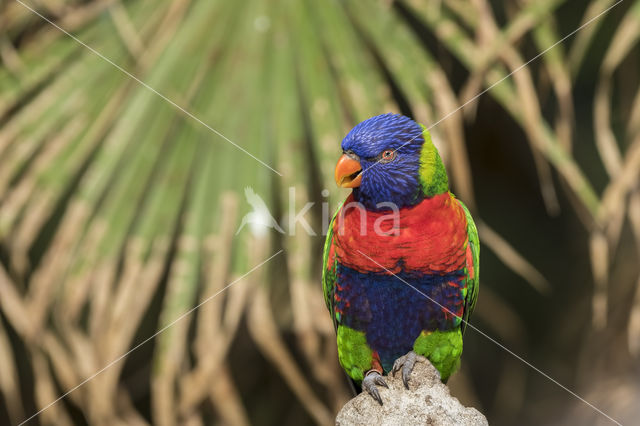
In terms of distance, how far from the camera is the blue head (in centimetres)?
129

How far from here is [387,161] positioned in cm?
132

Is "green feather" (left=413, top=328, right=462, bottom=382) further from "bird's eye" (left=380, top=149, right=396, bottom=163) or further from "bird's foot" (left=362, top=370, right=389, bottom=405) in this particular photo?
"bird's eye" (left=380, top=149, right=396, bottom=163)

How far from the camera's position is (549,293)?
2773 mm

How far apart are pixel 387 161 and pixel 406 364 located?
1.52ft

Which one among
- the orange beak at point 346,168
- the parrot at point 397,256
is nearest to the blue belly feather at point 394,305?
the parrot at point 397,256

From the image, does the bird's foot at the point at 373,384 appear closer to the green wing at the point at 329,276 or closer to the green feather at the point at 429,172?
the green wing at the point at 329,276

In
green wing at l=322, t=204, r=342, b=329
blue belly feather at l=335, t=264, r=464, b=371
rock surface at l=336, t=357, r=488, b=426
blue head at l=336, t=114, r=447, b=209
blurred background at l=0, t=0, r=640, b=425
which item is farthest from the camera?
blurred background at l=0, t=0, r=640, b=425

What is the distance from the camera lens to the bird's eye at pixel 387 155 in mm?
1313

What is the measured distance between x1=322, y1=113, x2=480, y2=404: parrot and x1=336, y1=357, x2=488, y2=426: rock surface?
0.03m

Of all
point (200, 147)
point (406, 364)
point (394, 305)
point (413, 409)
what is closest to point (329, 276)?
point (394, 305)

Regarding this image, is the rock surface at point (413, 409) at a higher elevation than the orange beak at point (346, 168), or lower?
lower

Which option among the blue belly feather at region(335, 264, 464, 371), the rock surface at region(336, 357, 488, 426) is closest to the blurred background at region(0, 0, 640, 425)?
the blue belly feather at region(335, 264, 464, 371)

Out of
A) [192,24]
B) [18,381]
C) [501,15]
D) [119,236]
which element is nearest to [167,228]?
[119,236]

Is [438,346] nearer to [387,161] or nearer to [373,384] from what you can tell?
[373,384]
